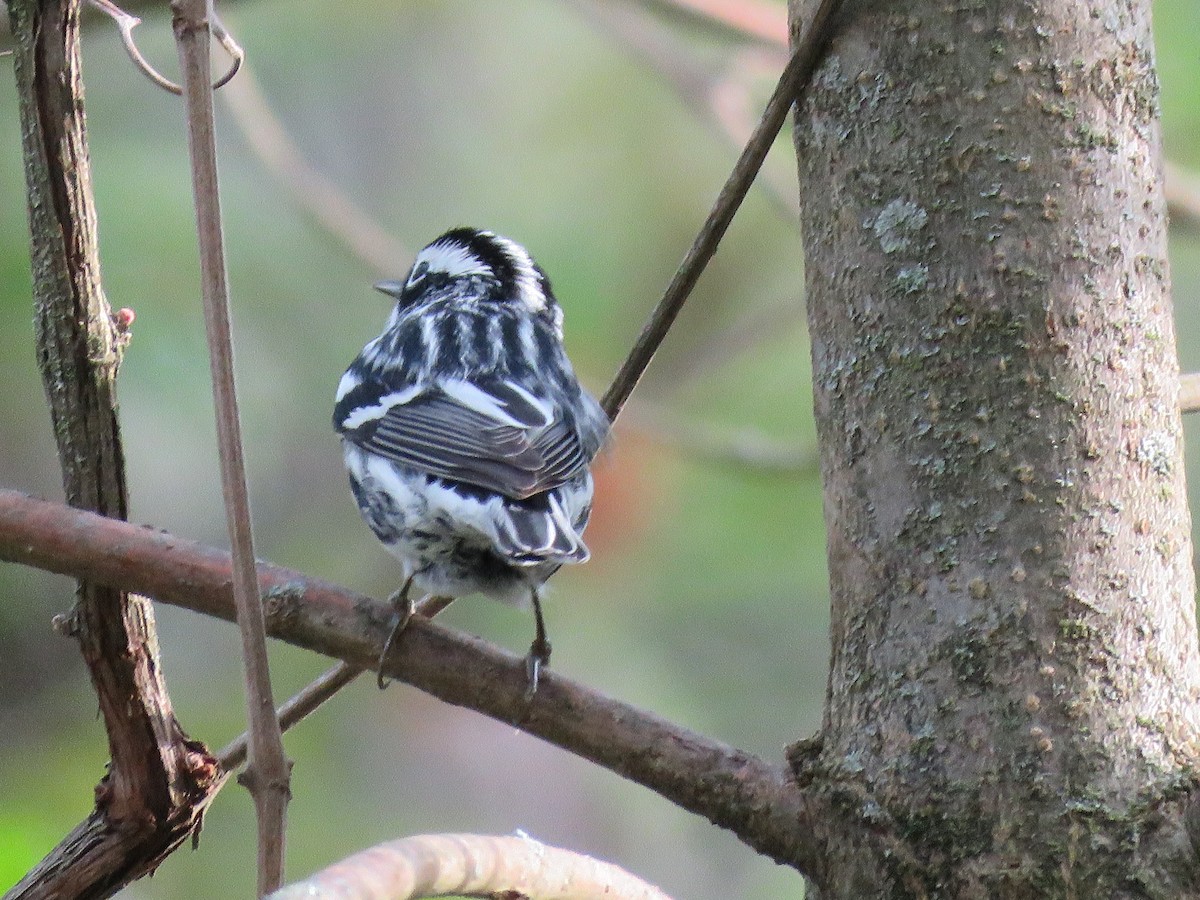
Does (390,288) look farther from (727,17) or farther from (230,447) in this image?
(230,447)

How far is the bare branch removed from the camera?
3.88 feet

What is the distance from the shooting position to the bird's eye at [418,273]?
10.2 ft

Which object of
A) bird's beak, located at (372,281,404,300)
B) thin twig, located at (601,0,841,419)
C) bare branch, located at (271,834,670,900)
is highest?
bird's beak, located at (372,281,404,300)

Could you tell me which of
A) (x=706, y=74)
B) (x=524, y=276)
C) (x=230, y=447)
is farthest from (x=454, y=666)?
(x=706, y=74)

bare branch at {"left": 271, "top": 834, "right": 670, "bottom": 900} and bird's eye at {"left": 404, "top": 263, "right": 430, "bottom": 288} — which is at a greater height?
bird's eye at {"left": 404, "top": 263, "right": 430, "bottom": 288}

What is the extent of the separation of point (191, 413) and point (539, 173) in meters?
2.12

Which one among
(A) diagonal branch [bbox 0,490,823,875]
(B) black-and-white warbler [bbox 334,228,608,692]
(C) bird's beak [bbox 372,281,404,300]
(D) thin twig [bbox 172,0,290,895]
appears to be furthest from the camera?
(C) bird's beak [bbox 372,281,404,300]

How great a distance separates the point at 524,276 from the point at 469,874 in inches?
72.5

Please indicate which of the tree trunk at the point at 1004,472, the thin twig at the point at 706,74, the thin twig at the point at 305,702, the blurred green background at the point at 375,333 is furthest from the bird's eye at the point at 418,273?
the tree trunk at the point at 1004,472

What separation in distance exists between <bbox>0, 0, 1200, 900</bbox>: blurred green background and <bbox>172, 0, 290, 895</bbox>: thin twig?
2.34 meters

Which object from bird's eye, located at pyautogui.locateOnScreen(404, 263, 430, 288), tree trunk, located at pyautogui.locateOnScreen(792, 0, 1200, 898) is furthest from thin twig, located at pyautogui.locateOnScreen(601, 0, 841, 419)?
bird's eye, located at pyautogui.locateOnScreen(404, 263, 430, 288)

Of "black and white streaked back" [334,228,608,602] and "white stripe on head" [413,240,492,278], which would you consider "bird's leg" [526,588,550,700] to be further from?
"white stripe on head" [413,240,492,278]

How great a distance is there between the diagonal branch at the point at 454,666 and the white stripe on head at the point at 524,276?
4.66ft

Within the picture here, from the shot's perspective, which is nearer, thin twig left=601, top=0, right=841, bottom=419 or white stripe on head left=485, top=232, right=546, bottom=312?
thin twig left=601, top=0, right=841, bottom=419
